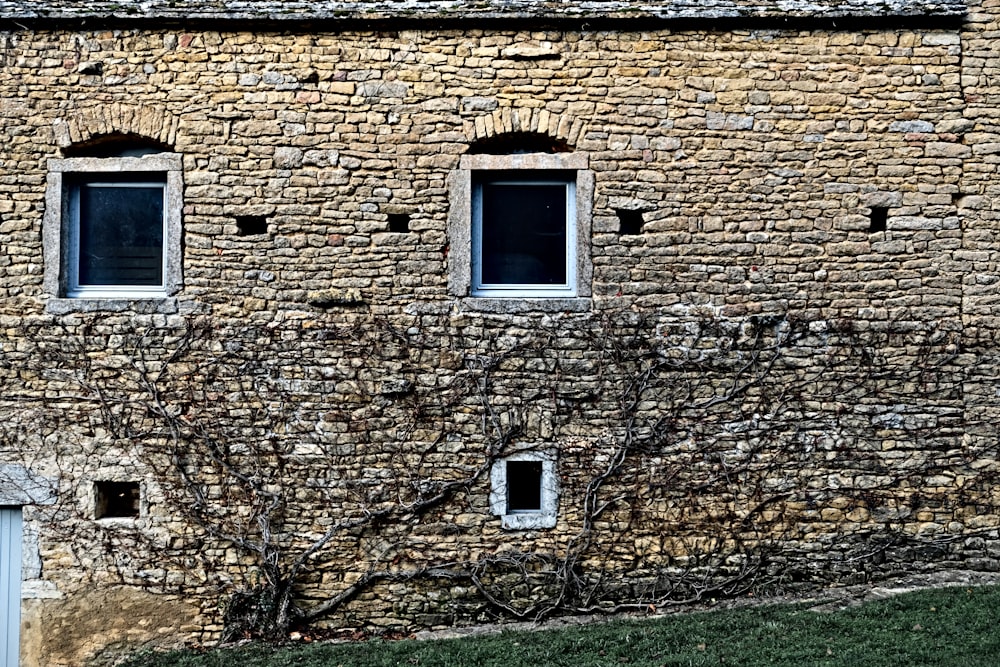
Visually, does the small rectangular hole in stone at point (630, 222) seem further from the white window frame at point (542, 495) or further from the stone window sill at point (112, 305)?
the stone window sill at point (112, 305)

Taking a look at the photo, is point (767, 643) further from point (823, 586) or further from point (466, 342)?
point (466, 342)

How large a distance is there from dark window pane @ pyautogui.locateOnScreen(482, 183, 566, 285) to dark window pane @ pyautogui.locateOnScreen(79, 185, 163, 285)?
2.68 metres

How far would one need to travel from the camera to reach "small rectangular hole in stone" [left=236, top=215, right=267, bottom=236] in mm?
7473

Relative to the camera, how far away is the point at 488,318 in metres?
7.41

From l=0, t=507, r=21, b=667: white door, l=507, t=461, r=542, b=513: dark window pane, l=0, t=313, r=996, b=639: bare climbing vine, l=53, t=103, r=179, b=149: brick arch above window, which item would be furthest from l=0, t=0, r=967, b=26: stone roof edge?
l=0, t=507, r=21, b=667: white door

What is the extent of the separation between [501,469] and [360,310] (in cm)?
167

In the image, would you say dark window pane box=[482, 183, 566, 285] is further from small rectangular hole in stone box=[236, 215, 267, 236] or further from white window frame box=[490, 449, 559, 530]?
small rectangular hole in stone box=[236, 215, 267, 236]

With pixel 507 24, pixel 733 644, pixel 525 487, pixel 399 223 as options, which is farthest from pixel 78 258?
pixel 733 644

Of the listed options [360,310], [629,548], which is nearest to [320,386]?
[360,310]

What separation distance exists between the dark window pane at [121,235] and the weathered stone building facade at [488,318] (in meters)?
0.26

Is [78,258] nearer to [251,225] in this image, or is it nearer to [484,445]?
[251,225]

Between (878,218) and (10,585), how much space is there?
747 centimetres

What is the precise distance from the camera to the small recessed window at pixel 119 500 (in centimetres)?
750

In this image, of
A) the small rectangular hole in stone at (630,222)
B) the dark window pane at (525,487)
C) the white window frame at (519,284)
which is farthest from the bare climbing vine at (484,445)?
the small rectangular hole in stone at (630,222)
